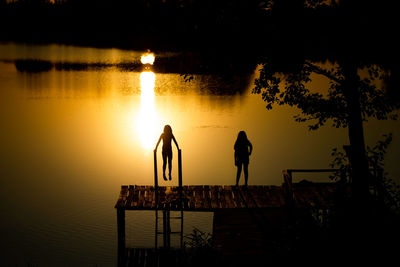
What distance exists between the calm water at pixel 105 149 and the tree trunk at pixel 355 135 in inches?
303

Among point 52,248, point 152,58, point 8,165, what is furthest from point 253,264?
point 152,58

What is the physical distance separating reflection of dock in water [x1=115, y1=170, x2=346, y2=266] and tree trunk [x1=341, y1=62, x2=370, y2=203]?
4.98 ft

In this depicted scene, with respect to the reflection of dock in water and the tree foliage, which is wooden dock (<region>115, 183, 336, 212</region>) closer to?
the reflection of dock in water

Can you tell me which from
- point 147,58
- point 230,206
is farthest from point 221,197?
point 147,58

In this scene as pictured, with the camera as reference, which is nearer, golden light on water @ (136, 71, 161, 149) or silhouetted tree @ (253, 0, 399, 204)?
silhouetted tree @ (253, 0, 399, 204)

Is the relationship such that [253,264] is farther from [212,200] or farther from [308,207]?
[212,200]

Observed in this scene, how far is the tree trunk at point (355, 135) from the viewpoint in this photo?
14039 millimetres

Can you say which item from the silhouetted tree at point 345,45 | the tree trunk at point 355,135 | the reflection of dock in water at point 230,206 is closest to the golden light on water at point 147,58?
the reflection of dock in water at point 230,206

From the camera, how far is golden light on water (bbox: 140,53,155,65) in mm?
82106

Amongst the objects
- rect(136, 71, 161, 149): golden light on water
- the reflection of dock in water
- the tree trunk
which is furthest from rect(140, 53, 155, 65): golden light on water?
the tree trunk

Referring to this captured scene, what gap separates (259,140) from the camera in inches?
1428

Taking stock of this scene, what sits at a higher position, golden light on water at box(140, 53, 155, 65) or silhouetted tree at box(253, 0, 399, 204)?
golden light on water at box(140, 53, 155, 65)

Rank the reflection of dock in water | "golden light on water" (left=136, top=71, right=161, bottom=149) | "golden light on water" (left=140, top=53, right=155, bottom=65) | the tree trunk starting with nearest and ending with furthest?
the tree trunk
the reflection of dock in water
"golden light on water" (left=136, top=71, right=161, bottom=149)
"golden light on water" (left=140, top=53, right=155, bottom=65)

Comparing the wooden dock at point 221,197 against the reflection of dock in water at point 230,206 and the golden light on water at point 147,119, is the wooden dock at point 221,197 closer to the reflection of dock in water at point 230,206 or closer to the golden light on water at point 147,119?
the reflection of dock in water at point 230,206
